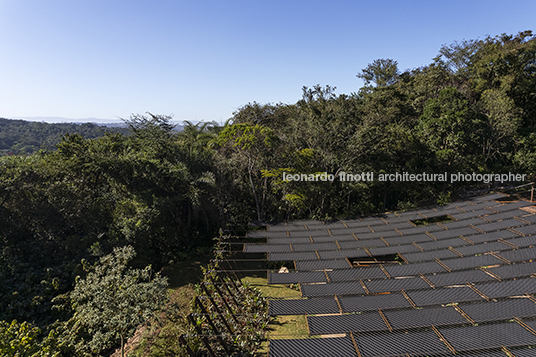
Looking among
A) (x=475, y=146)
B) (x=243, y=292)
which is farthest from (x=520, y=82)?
(x=243, y=292)

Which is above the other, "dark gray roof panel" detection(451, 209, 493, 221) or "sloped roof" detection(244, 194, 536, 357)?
"dark gray roof panel" detection(451, 209, 493, 221)

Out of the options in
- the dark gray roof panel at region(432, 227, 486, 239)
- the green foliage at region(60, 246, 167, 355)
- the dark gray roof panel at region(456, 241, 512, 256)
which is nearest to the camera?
the green foliage at region(60, 246, 167, 355)

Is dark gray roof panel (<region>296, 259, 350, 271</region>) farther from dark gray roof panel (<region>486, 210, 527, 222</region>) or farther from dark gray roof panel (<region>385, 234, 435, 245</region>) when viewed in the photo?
dark gray roof panel (<region>486, 210, 527, 222</region>)

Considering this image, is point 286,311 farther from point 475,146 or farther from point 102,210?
point 475,146

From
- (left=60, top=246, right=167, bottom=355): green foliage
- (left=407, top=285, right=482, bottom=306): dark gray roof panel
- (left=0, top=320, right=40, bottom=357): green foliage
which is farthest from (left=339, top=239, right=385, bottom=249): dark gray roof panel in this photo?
(left=0, top=320, right=40, bottom=357): green foliage

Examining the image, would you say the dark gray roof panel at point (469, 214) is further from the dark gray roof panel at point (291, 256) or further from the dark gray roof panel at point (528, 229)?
the dark gray roof panel at point (291, 256)

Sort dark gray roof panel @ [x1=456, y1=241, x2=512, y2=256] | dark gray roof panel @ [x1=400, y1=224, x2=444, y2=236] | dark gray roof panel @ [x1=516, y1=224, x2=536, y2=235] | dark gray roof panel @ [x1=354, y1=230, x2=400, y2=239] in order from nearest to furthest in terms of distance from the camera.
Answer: dark gray roof panel @ [x1=456, y1=241, x2=512, y2=256] < dark gray roof panel @ [x1=516, y1=224, x2=536, y2=235] < dark gray roof panel @ [x1=354, y1=230, x2=400, y2=239] < dark gray roof panel @ [x1=400, y1=224, x2=444, y2=236]
